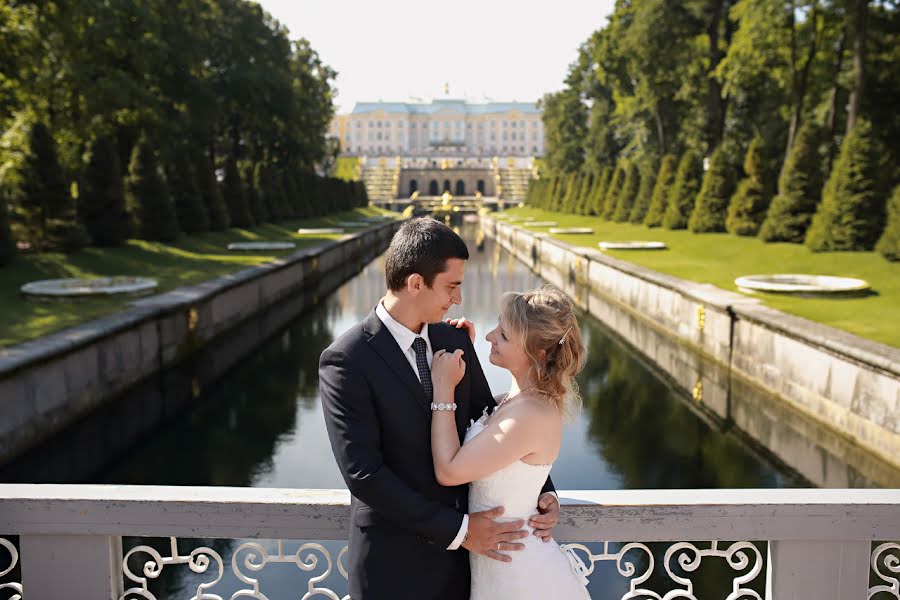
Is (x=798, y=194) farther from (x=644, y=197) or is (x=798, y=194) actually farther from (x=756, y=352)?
(x=644, y=197)

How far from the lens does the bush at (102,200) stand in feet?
61.3

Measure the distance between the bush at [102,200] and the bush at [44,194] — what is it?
68.6 inches

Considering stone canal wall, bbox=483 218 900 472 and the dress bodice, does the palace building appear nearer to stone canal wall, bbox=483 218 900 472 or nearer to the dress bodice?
stone canal wall, bbox=483 218 900 472

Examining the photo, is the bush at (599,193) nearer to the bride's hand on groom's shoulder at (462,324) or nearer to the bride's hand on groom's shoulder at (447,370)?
the bride's hand on groom's shoulder at (462,324)

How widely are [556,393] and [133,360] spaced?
996 centimetres

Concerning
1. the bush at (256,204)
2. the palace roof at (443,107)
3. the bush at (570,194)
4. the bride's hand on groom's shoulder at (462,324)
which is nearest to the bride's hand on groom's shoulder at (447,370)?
the bride's hand on groom's shoulder at (462,324)

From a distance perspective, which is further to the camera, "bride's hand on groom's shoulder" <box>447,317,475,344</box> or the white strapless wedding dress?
"bride's hand on groom's shoulder" <box>447,317,475,344</box>

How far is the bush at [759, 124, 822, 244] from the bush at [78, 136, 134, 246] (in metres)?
15.8

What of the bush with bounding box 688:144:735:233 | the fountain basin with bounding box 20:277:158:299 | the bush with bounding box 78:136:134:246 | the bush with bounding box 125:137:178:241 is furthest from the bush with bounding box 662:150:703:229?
the fountain basin with bounding box 20:277:158:299

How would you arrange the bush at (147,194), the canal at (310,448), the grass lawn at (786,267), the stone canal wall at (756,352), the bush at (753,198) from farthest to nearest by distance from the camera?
the bush at (753,198), the bush at (147,194), the grass lawn at (786,267), the stone canal wall at (756,352), the canal at (310,448)

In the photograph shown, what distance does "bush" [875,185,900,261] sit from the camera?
14.7 meters

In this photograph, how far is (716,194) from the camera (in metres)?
24.6

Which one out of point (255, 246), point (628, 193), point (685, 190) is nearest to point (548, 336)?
point (255, 246)

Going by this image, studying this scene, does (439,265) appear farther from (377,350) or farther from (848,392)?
(848,392)
